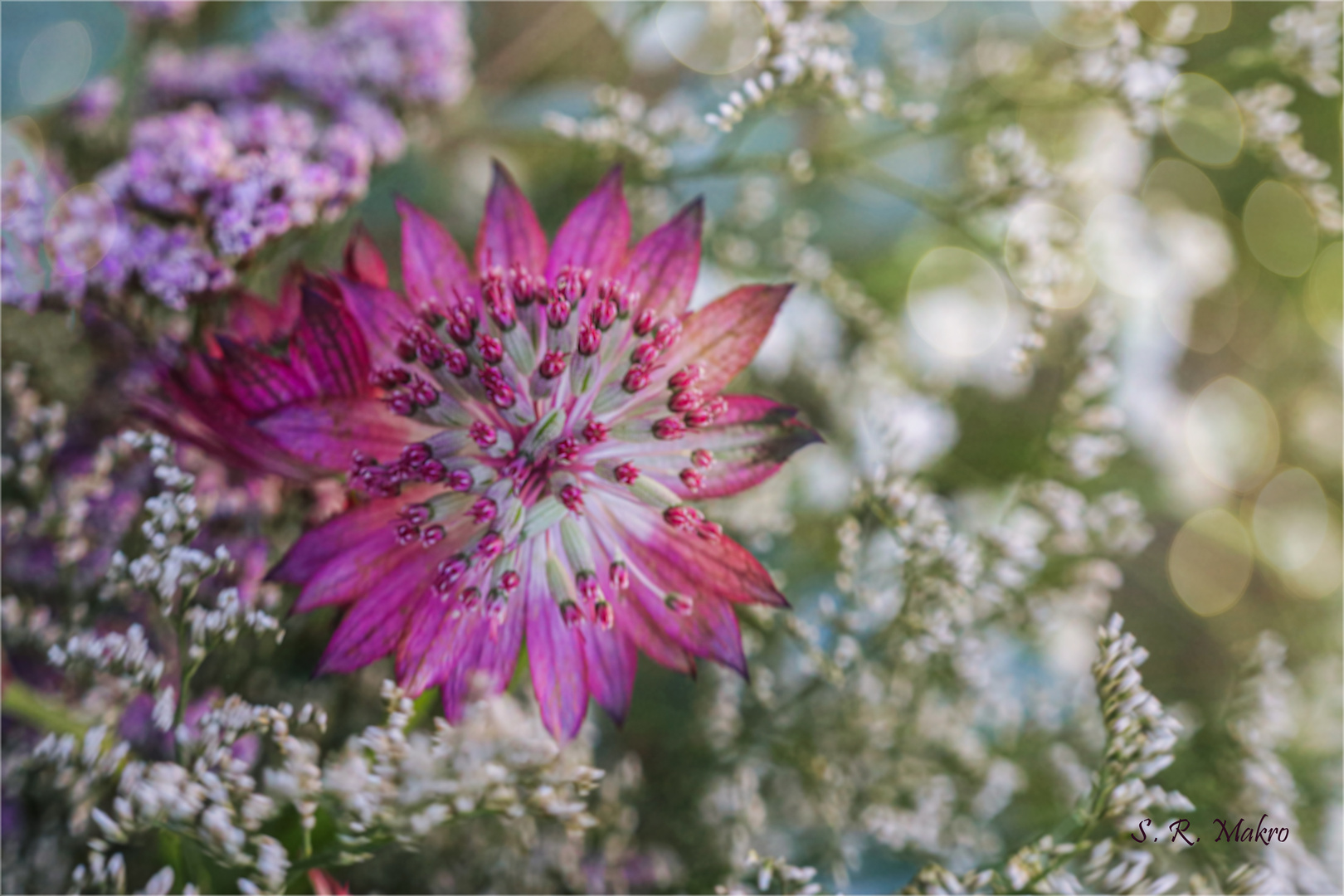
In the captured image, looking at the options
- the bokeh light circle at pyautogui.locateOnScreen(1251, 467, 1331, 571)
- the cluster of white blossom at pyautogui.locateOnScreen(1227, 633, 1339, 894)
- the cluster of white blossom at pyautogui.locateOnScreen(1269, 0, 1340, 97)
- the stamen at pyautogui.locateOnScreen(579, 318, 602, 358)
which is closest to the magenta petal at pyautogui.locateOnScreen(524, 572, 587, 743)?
the stamen at pyautogui.locateOnScreen(579, 318, 602, 358)

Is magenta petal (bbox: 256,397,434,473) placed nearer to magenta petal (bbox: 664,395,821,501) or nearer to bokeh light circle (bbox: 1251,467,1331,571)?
magenta petal (bbox: 664,395,821,501)

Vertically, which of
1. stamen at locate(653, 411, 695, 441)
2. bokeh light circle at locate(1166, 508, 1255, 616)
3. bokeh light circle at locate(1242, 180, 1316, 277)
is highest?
stamen at locate(653, 411, 695, 441)

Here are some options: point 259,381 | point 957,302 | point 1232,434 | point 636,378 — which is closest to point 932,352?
point 957,302

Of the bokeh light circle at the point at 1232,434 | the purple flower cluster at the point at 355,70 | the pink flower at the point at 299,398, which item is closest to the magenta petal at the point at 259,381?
the pink flower at the point at 299,398

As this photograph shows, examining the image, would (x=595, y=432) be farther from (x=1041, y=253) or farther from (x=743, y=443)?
(x=1041, y=253)

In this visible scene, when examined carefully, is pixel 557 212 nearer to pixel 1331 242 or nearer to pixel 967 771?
pixel 967 771

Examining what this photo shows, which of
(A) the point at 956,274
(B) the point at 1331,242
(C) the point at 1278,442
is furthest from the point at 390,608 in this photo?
(B) the point at 1331,242

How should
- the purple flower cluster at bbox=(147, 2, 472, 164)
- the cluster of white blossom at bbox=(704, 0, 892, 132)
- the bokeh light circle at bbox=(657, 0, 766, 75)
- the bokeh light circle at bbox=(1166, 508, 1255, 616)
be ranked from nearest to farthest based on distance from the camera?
the cluster of white blossom at bbox=(704, 0, 892, 132) < the purple flower cluster at bbox=(147, 2, 472, 164) < the bokeh light circle at bbox=(657, 0, 766, 75) < the bokeh light circle at bbox=(1166, 508, 1255, 616)
